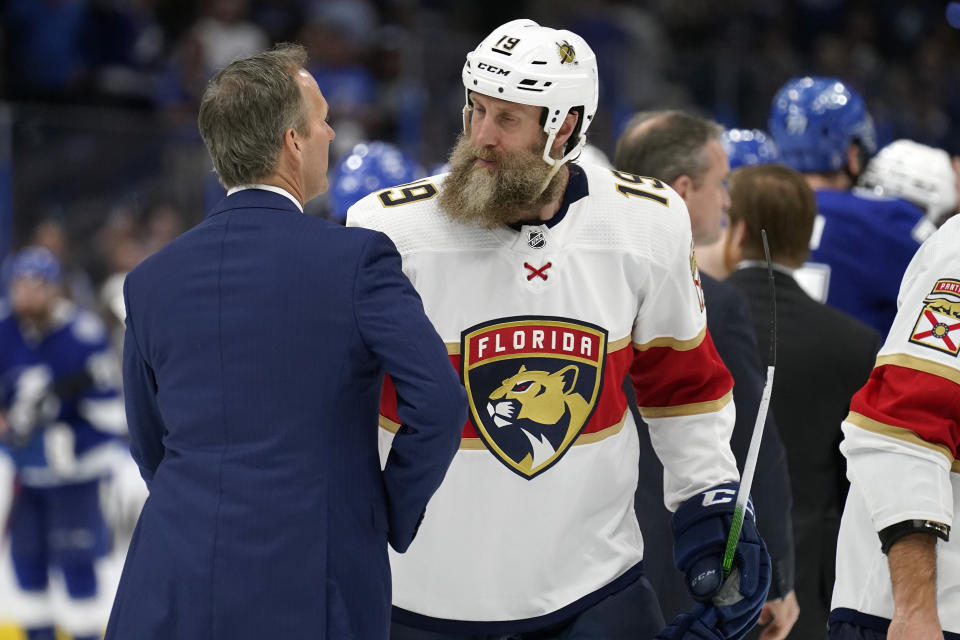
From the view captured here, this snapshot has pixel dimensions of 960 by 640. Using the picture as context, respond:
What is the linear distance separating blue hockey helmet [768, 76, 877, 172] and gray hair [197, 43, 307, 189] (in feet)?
8.32

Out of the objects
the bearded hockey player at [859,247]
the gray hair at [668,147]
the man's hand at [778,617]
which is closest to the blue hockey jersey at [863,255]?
the bearded hockey player at [859,247]

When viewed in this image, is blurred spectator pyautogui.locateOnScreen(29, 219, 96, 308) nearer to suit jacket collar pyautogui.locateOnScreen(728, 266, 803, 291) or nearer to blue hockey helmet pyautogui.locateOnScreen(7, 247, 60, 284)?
blue hockey helmet pyautogui.locateOnScreen(7, 247, 60, 284)

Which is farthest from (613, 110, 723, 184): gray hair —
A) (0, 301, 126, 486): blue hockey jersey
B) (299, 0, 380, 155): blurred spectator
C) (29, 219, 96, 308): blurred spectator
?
(299, 0, 380, 155): blurred spectator

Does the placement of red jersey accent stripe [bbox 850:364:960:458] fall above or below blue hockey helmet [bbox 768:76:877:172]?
above

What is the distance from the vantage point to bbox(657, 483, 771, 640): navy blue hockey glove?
2.50 meters

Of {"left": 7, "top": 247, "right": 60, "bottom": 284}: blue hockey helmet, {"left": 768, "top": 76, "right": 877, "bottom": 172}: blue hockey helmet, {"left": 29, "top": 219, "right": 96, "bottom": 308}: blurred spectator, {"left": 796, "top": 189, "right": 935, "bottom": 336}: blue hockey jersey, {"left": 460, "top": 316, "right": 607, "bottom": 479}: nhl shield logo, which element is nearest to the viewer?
{"left": 460, "top": 316, "right": 607, "bottom": 479}: nhl shield logo

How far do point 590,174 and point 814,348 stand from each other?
1.03 metres

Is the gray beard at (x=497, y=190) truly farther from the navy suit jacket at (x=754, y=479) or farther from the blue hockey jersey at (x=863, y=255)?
the blue hockey jersey at (x=863, y=255)

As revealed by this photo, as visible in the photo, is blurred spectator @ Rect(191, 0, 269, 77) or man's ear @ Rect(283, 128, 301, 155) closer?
man's ear @ Rect(283, 128, 301, 155)

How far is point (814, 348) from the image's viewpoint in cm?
346

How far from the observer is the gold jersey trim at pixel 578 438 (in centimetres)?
250

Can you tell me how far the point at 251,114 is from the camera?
2287mm

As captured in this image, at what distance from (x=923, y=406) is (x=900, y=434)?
5 centimetres

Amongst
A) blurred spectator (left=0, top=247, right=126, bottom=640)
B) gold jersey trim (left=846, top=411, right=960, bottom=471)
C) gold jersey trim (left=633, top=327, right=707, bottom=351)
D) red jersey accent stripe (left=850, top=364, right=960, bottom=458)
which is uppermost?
red jersey accent stripe (left=850, top=364, right=960, bottom=458)
